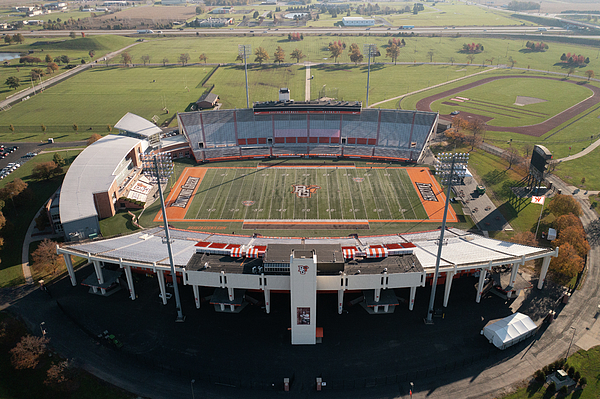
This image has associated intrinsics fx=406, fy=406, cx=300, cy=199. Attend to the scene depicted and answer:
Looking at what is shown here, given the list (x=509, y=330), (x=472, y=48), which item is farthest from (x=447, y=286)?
(x=472, y=48)

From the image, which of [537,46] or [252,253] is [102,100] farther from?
[537,46]

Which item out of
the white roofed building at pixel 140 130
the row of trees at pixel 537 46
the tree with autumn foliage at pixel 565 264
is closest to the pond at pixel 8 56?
the white roofed building at pixel 140 130

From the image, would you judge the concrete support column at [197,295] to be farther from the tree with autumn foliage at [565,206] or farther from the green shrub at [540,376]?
the tree with autumn foliage at [565,206]

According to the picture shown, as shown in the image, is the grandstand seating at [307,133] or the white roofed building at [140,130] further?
the grandstand seating at [307,133]

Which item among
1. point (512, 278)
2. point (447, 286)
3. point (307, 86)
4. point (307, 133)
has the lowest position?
point (512, 278)

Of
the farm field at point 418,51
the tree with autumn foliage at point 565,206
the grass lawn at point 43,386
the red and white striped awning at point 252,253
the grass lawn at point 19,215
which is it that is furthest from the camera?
the farm field at point 418,51

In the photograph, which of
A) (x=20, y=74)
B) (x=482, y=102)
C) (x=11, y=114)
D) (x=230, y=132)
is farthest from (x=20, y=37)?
(x=482, y=102)
